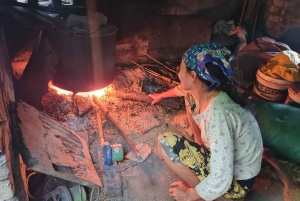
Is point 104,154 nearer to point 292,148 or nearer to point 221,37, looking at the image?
point 292,148

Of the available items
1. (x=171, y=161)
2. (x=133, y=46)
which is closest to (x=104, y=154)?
(x=171, y=161)

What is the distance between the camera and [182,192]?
189 centimetres

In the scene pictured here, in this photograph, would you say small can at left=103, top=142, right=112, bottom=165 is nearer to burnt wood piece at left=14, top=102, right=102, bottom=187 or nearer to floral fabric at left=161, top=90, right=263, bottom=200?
burnt wood piece at left=14, top=102, right=102, bottom=187

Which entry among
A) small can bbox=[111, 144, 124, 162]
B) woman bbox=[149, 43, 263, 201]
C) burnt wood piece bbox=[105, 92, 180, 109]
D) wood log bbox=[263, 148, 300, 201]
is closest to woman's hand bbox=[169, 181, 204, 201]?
woman bbox=[149, 43, 263, 201]

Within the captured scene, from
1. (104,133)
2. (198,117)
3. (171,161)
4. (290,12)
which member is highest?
(290,12)

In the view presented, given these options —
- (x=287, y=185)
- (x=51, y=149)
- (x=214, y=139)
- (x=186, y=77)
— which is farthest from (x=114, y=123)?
(x=287, y=185)

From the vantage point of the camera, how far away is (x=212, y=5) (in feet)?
12.6

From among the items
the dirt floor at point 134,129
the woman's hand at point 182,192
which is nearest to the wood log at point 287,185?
the dirt floor at point 134,129

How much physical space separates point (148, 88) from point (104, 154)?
1151 millimetres

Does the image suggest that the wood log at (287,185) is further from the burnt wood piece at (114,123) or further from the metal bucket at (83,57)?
the metal bucket at (83,57)

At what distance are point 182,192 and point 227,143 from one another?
59cm

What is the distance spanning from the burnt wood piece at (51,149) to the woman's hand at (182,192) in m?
0.52

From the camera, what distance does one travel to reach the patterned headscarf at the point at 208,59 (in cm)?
146

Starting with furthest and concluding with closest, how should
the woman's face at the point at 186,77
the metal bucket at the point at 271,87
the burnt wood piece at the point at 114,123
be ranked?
the metal bucket at the point at 271,87 → the burnt wood piece at the point at 114,123 → the woman's face at the point at 186,77
